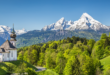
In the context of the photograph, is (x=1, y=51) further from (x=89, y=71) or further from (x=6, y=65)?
(x=89, y=71)

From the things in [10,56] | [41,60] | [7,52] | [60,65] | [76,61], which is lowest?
[41,60]

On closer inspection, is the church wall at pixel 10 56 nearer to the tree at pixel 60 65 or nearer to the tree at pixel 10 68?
the tree at pixel 10 68

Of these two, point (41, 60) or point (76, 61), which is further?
point (41, 60)

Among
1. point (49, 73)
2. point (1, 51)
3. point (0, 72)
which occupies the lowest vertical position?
point (49, 73)

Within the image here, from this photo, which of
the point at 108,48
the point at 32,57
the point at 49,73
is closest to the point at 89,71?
the point at 49,73

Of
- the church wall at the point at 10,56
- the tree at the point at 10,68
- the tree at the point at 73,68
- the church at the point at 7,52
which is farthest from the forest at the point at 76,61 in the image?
the church at the point at 7,52

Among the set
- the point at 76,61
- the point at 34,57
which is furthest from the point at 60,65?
the point at 34,57

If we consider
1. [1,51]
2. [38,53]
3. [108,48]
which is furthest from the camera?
[38,53]

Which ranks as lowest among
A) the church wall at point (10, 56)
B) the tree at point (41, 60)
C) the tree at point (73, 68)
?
the tree at point (41, 60)

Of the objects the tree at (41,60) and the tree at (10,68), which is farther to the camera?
the tree at (41,60)

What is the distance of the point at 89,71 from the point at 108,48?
35.9m

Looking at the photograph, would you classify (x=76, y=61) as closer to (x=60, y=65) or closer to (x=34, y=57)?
(x=60, y=65)

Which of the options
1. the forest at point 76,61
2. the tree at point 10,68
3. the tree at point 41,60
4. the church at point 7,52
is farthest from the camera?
the tree at point 41,60

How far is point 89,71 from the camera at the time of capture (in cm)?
6297
